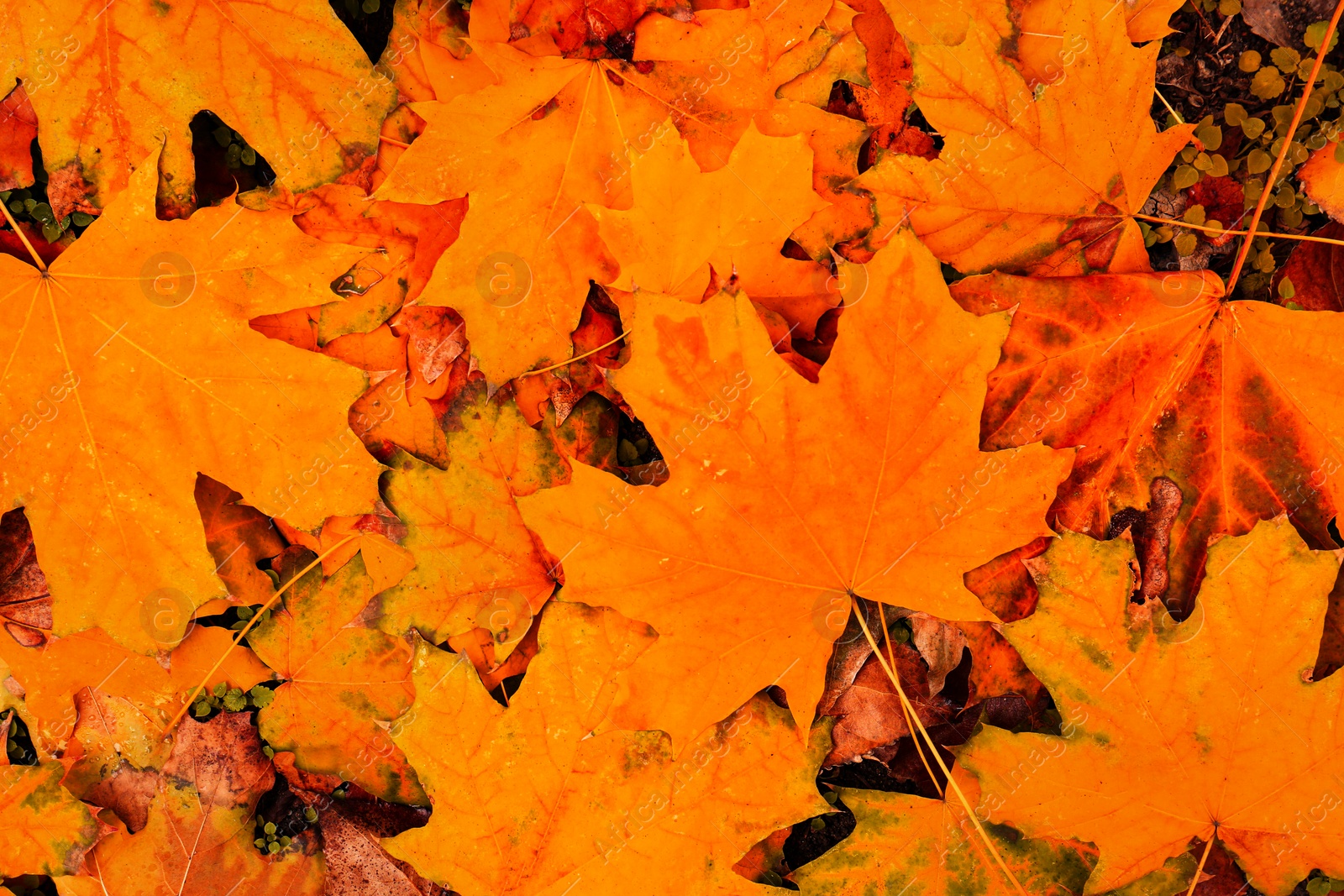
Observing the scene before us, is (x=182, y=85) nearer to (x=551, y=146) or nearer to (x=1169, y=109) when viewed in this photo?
(x=551, y=146)

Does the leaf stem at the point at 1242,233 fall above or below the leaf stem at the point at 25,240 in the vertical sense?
below

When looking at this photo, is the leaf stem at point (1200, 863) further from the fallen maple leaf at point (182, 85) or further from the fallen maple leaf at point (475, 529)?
the fallen maple leaf at point (182, 85)

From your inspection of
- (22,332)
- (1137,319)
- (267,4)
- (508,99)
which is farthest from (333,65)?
(1137,319)

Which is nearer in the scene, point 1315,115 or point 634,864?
point 634,864

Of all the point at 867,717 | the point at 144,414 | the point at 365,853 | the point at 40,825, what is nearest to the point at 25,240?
the point at 144,414

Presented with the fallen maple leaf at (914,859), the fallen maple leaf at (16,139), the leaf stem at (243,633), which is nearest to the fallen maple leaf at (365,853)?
the leaf stem at (243,633)

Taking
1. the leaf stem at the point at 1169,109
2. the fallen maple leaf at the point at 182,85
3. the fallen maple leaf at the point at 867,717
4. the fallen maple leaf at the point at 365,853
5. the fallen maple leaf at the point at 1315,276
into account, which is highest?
the fallen maple leaf at the point at 182,85

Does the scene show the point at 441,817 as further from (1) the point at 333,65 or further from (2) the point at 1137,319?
(2) the point at 1137,319
